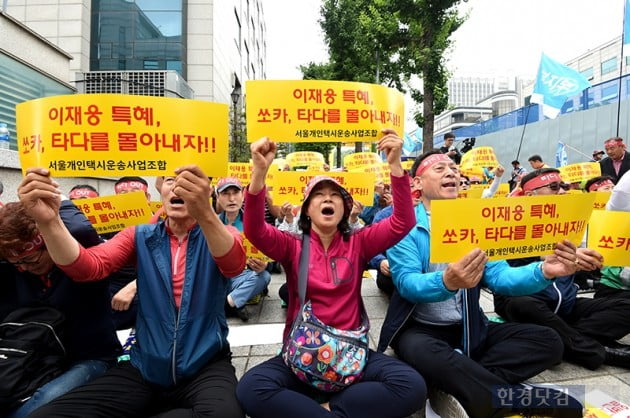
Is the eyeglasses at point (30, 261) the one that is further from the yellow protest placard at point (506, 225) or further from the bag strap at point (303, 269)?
the yellow protest placard at point (506, 225)

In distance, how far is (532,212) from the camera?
89.9 inches

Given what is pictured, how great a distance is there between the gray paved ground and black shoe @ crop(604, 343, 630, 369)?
4 centimetres

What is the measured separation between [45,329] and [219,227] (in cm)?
111

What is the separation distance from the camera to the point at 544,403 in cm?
215

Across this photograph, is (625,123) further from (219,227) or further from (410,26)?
(219,227)

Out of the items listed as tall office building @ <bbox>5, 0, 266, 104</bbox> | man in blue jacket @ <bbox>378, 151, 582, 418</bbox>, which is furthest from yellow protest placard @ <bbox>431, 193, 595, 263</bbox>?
tall office building @ <bbox>5, 0, 266, 104</bbox>

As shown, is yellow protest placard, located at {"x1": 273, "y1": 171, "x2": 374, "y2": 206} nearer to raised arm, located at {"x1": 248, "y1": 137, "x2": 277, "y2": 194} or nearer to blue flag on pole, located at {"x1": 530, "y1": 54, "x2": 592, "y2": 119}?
raised arm, located at {"x1": 248, "y1": 137, "x2": 277, "y2": 194}

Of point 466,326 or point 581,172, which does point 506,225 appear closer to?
point 466,326

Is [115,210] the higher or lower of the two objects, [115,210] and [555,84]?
the lower

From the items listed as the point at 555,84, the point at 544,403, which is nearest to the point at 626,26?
the point at 555,84

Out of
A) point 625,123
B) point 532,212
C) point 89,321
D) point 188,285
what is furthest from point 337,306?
point 625,123

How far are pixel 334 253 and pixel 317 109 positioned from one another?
124cm

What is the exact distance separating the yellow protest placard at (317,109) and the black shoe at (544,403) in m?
1.97

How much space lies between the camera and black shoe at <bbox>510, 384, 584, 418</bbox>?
2.11m
